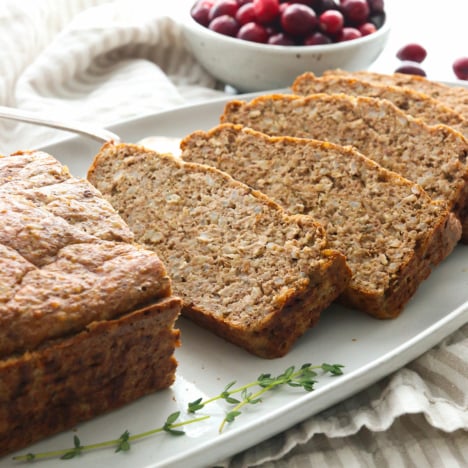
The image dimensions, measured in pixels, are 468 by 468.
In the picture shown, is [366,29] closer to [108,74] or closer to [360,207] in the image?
[108,74]

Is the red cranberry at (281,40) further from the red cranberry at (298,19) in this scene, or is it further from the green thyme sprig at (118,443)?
the green thyme sprig at (118,443)

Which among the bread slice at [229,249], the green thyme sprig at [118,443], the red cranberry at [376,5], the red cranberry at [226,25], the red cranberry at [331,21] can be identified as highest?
the red cranberry at [376,5]

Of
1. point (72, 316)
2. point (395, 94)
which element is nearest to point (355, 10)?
point (395, 94)

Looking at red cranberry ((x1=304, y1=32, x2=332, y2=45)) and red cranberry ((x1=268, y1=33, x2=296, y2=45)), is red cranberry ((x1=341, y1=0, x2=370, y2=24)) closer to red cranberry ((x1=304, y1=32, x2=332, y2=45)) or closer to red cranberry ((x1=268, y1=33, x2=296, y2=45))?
red cranberry ((x1=304, y1=32, x2=332, y2=45))

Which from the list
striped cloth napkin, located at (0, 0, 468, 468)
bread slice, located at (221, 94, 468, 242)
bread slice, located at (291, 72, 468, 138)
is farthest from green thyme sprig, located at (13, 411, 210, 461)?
bread slice, located at (291, 72, 468, 138)

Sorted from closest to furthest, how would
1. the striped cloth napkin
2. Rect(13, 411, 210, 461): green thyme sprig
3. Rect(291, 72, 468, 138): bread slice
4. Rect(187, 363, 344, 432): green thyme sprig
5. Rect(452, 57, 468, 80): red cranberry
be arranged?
Rect(13, 411, 210, 461): green thyme sprig → Rect(187, 363, 344, 432): green thyme sprig → the striped cloth napkin → Rect(291, 72, 468, 138): bread slice → Rect(452, 57, 468, 80): red cranberry

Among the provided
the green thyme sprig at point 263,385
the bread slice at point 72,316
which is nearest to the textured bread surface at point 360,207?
the green thyme sprig at point 263,385
